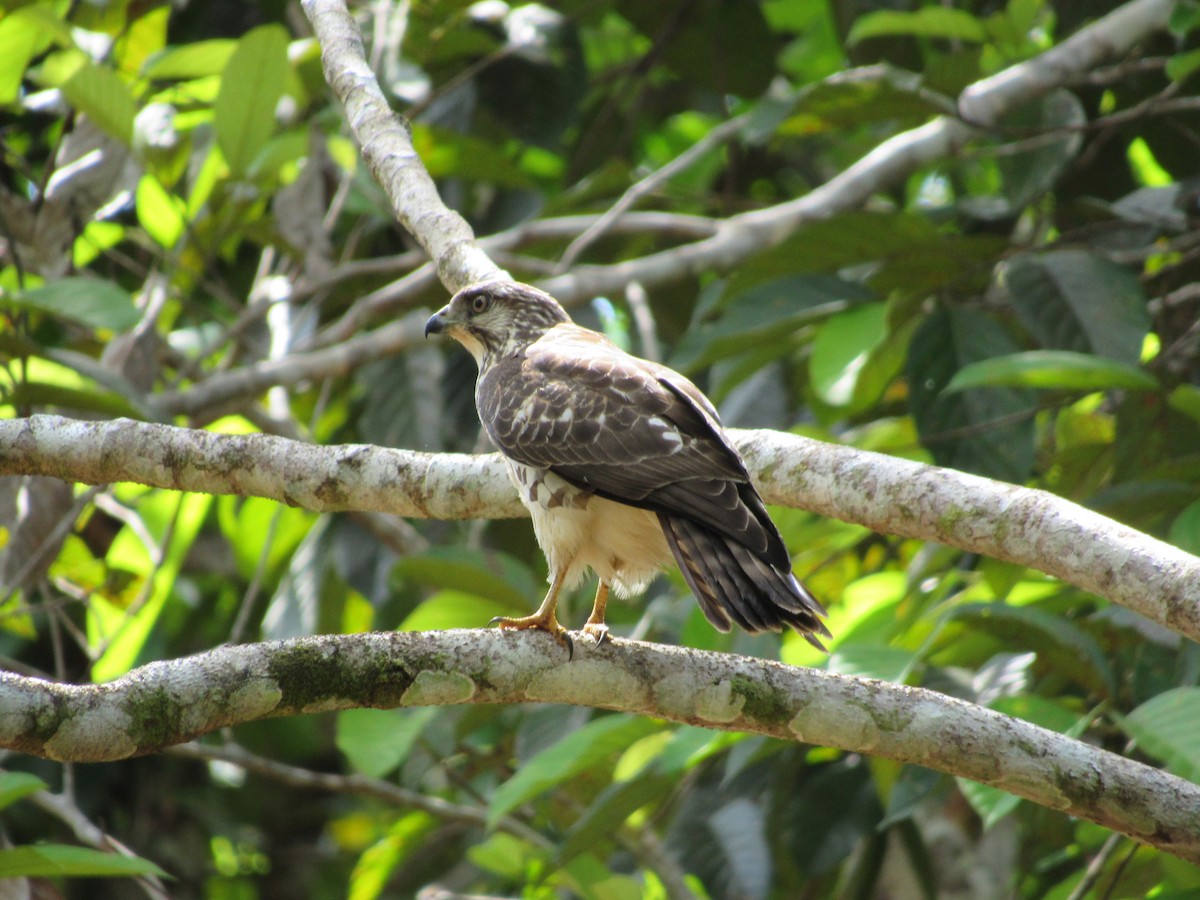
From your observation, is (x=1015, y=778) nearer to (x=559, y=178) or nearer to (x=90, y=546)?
(x=90, y=546)

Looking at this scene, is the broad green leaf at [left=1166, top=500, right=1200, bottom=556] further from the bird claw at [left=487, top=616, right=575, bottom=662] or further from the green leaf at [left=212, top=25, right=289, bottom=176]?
the green leaf at [left=212, top=25, right=289, bottom=176]

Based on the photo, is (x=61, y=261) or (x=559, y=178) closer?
(x=61, y=261)

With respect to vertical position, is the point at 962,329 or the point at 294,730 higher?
the point at 962,329

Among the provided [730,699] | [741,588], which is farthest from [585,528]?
[730,699]

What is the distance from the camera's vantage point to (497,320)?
3.81 metres

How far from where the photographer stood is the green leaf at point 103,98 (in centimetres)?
411

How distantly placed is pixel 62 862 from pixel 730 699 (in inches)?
59.2

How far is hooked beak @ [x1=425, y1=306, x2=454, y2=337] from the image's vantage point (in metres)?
3.79

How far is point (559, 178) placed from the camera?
7477 millimetres

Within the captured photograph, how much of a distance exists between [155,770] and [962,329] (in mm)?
4688

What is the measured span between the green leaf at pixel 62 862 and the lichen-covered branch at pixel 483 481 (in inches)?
32.2

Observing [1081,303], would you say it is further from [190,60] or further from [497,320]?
[190,60]

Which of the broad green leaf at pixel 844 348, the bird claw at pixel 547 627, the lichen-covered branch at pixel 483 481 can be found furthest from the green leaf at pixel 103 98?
the broad green leaf at pixel 844 348

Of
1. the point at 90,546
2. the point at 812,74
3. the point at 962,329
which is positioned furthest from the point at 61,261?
the point at 812,74
